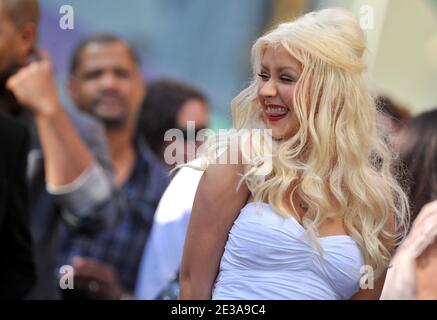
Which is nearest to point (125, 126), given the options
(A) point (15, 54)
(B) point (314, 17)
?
(A) point (15, 54)

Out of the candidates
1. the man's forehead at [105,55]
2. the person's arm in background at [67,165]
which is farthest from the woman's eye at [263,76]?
the man's forehead at [105,55]

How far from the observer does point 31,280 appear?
386 centimetres

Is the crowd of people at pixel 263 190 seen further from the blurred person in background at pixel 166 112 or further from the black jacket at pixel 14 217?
the blurred person in background at pixel 166 112

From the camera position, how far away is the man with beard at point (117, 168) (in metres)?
5.20

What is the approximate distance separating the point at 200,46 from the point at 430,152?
3377mm

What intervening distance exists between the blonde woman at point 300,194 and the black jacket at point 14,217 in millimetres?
735

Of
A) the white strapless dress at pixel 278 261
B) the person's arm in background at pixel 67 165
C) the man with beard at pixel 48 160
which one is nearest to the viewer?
the white strapless dress at pixel 278 261

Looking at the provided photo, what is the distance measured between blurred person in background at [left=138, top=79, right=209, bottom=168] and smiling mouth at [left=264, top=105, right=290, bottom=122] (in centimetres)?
245

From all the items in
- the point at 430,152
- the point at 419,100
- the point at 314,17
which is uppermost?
the point at 314,17

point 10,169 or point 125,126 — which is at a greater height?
point 10,169

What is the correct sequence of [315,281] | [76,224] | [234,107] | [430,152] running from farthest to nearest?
[76,224]
[430,152]
[234,107]
[315,281]

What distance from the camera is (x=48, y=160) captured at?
461cm

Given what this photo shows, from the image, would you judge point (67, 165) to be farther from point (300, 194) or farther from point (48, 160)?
point (300, 194)

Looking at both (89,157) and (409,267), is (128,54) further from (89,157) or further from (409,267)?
(409,267)
